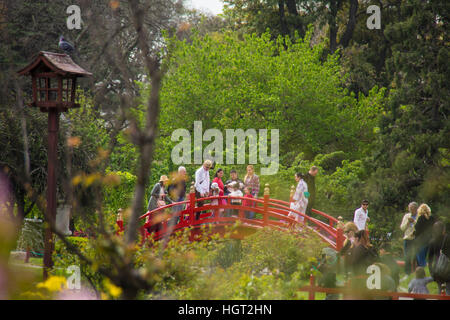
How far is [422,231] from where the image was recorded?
39.1 ft

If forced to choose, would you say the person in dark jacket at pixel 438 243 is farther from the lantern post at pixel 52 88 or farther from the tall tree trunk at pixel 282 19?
the tall tree trunk at pixel 282 19

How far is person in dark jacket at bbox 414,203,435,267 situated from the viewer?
1189 cm

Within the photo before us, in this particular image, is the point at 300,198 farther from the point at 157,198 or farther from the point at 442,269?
the point at 442,269

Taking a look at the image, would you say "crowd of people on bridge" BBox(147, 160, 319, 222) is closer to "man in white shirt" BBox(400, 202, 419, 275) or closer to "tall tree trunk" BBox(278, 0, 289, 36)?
"man in white shirt" BBox(400, 202, 419, 275)

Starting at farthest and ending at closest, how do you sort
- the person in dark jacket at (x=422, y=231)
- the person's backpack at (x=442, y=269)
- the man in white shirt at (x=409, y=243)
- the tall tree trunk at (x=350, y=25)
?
the tall tree trunk at (x=350, y=25) < the man in white shirt at (x=409, y=243) < the person in dark jacket at (x=422, y=231) < the person's backpack at (x=442, y=269)

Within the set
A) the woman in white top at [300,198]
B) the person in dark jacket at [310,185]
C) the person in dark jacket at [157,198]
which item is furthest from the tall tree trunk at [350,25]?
the person in dark jacket at [157,198]

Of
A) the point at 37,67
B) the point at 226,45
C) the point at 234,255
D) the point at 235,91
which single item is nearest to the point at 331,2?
the point at 226,45

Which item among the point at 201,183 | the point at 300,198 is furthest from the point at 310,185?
the point at 201,183

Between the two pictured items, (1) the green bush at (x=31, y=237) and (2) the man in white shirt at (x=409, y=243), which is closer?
(2) the man in white shirt at (x=409, y=243)

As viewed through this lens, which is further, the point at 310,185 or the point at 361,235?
the point at 310,185

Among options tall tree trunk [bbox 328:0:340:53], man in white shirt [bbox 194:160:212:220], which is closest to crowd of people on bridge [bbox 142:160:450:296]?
man in white shirt [bbox 194:160:212:220]

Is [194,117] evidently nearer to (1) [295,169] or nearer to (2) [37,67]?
(1) [295,169]

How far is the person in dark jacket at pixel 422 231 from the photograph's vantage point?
11891 millimetres

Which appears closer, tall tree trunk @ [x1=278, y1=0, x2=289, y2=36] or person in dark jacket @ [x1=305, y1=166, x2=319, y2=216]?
person in dark jacket @ [x1=305, y1=166, x2=319, y2=216]
